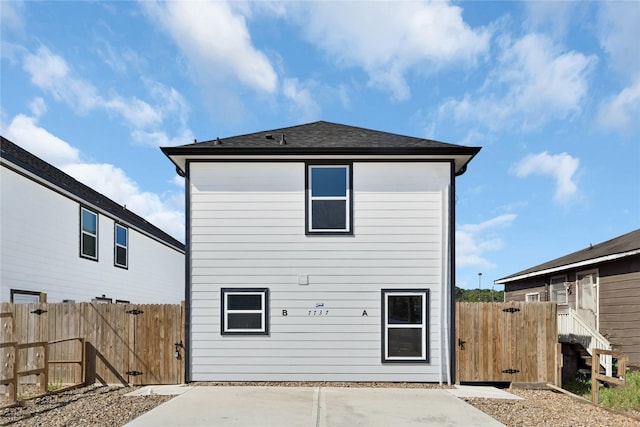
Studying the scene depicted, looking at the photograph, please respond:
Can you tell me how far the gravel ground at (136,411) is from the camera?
241 inches

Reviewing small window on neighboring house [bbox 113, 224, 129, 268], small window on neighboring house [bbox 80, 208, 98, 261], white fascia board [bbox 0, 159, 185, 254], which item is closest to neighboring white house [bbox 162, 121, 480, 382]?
white fascia board [bbox 0, 159, 185, 254]

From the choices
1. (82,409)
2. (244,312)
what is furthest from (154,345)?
(82,409)

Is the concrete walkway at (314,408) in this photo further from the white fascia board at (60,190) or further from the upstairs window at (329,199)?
the white fascia board at (60,190)

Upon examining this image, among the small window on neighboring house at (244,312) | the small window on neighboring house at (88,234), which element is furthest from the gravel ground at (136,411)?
the small window on neighboring house at (88,234)

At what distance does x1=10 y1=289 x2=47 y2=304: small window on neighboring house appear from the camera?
9562 millimetres

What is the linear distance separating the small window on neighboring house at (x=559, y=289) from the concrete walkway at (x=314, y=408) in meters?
9.43

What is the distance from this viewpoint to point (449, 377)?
8.69 meters

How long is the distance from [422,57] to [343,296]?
6648mm

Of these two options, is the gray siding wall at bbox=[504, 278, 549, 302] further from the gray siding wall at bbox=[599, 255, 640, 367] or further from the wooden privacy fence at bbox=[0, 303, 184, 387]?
the wooden privacy fence at bbox=[0, 303, 184, 387]

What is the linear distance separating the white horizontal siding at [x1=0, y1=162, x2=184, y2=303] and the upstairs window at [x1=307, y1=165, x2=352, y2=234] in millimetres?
6817

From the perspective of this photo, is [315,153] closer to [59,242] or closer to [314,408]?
[314,408]

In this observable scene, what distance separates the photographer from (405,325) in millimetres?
8797

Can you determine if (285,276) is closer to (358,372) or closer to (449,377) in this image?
(358,372)

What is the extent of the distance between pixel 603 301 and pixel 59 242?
15540mm
